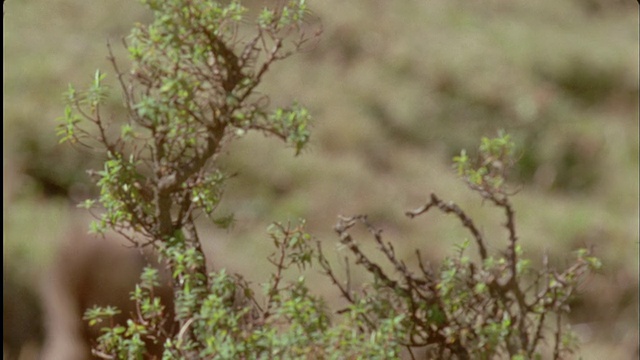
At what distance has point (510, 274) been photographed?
1.50m

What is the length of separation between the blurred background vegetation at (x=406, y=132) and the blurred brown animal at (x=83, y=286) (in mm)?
1730

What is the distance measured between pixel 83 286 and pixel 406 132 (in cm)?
468

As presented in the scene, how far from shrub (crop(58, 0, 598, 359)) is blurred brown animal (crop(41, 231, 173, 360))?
0.54 meters

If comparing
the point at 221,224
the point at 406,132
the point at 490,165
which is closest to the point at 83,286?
the point at 221,224

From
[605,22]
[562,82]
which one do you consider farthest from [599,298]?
[605,22]

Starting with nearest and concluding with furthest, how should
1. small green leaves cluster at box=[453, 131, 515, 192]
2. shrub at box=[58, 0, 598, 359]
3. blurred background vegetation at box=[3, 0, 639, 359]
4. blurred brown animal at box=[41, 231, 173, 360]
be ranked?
shrub at box=[58, 0, 598, 359]
small green leaves cluster at box=[453, 131, 515, 192]
blurred brown animal at box=[41, 231, 173, 360]
blurred background vegetation at box=[3, 0, 639, 359]

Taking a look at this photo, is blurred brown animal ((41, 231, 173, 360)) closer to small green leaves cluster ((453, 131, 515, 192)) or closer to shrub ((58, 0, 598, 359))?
shrub ((58, 0, 598, 359))

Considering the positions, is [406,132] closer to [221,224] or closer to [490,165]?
[490,165]

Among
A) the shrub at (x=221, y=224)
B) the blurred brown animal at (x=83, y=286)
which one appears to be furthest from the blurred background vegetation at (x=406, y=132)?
the shrub at (x=221, y=224)

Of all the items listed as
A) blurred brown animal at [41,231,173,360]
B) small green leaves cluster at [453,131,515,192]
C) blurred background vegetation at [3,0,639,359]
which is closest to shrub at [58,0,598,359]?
small green leaves cluster at [453,131,515,192]

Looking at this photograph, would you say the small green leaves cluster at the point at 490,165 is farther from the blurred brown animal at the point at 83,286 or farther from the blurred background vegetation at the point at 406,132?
the blurred background vegetation at the point at 406,132

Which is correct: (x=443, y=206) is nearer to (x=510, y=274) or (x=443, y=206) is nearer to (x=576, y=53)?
(x=510, y=274)

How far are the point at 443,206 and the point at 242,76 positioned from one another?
0.34 meters

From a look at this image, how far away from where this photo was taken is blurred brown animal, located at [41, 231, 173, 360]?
78.2 inches
